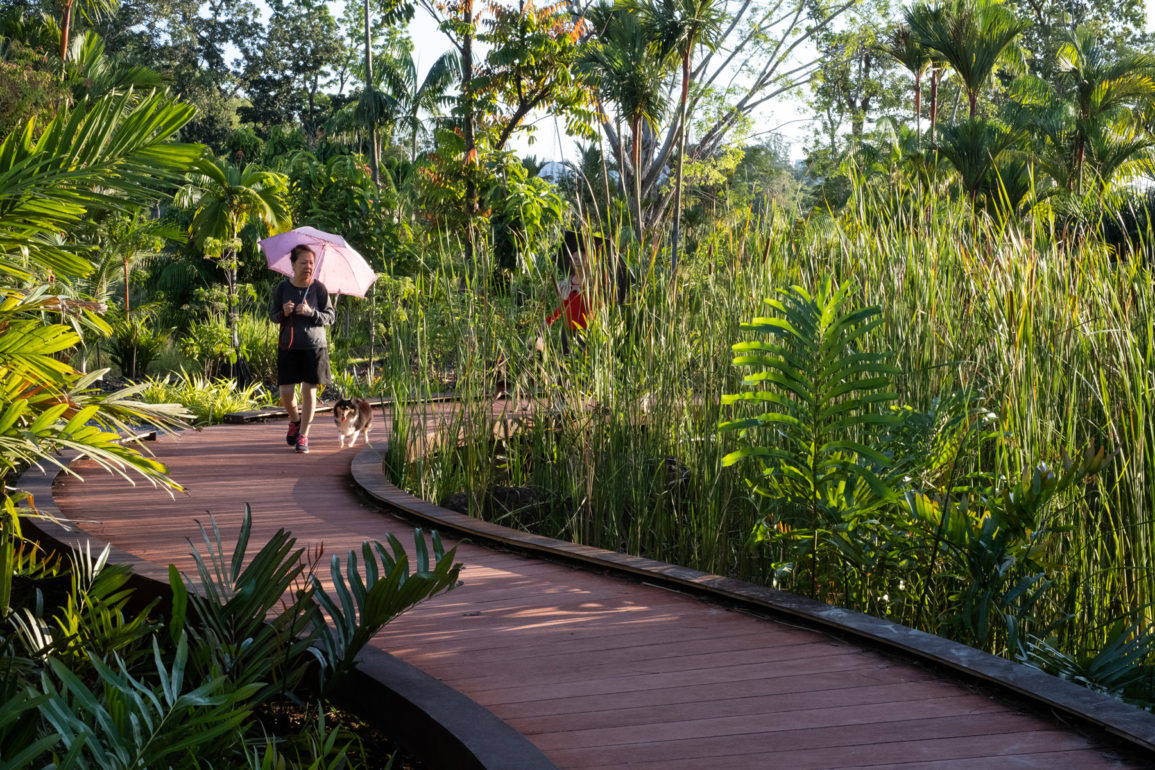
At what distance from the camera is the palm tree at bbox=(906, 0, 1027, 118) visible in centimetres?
1677

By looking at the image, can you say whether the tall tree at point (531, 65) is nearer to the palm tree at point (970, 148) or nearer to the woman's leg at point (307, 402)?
the palm tree at point (970, 148)

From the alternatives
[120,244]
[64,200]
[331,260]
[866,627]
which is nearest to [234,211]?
[120,244]

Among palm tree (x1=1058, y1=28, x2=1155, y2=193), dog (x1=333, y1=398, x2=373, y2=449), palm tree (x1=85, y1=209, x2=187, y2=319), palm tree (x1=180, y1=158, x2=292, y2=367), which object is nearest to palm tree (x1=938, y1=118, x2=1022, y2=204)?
palm tree (x1=1058, y1=28, x2=1155, y2=193)

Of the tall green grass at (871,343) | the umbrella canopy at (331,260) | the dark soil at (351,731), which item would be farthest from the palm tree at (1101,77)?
the dark soil at (351,731)

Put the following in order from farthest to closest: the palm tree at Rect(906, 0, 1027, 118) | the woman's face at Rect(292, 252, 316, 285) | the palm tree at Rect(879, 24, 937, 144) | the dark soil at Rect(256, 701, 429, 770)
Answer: the palm tree at Rect(879, 24, 937, 144) → the palm tree at Rect(906, 0, 1027, 118) → the woman's face at Rect(292, 252, 316, 285) → the dark soil at Rect(256, 701, 429, 770)

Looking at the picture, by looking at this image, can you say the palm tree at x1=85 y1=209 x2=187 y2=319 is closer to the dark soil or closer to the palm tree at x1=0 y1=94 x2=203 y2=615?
the palm tree at x1=0 y1=94 x2=203 y2=615

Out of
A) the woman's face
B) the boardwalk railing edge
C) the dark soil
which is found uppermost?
the woman's face

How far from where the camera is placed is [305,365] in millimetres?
5652

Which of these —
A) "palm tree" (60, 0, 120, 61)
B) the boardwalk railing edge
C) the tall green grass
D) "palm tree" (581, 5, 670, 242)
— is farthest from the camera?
"palm tree" (581, 5, 670, 242)

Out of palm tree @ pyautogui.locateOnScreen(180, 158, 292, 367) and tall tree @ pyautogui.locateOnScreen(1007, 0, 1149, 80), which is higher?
tall tree @ pyautogui.locateOnScreen(1007, 0, 1149, 80)

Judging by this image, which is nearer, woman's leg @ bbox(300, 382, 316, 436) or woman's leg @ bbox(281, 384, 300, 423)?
woman's leg @ bbox(300, 382, 316, 436)

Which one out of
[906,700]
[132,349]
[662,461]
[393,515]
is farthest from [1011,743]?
[132,349]

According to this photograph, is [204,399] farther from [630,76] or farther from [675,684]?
[630,76]

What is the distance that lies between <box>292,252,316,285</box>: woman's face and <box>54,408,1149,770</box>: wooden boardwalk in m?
2.23
